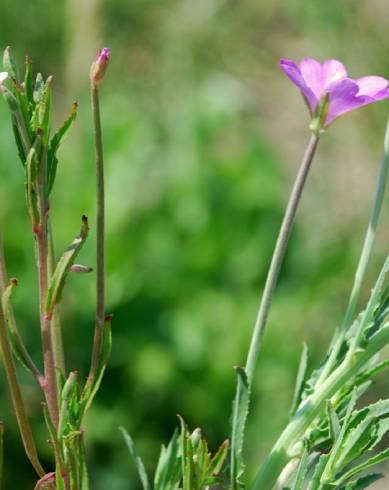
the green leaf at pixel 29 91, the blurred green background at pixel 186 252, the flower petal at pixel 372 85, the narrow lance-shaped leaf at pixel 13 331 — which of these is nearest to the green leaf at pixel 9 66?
the green leaf at pixel 29 91

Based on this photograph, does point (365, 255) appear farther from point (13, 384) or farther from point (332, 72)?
point (13, 384)

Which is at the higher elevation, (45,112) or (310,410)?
(45,112)

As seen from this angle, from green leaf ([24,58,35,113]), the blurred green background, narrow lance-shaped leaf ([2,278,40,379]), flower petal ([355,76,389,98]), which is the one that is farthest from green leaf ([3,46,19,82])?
the blurred green background

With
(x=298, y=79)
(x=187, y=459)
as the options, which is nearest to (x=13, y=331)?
(x=187, y=459)

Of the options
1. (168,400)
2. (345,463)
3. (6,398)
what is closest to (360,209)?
(168,400)

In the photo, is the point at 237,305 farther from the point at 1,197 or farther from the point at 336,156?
the point at 336,156

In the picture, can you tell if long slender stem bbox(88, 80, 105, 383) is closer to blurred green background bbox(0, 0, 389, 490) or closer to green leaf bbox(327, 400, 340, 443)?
green leaf bbox(327, 400, 340, 443)

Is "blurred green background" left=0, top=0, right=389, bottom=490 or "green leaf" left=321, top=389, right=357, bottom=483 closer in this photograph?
"green leaf" left=321, top=389, right=357, bottom=483
